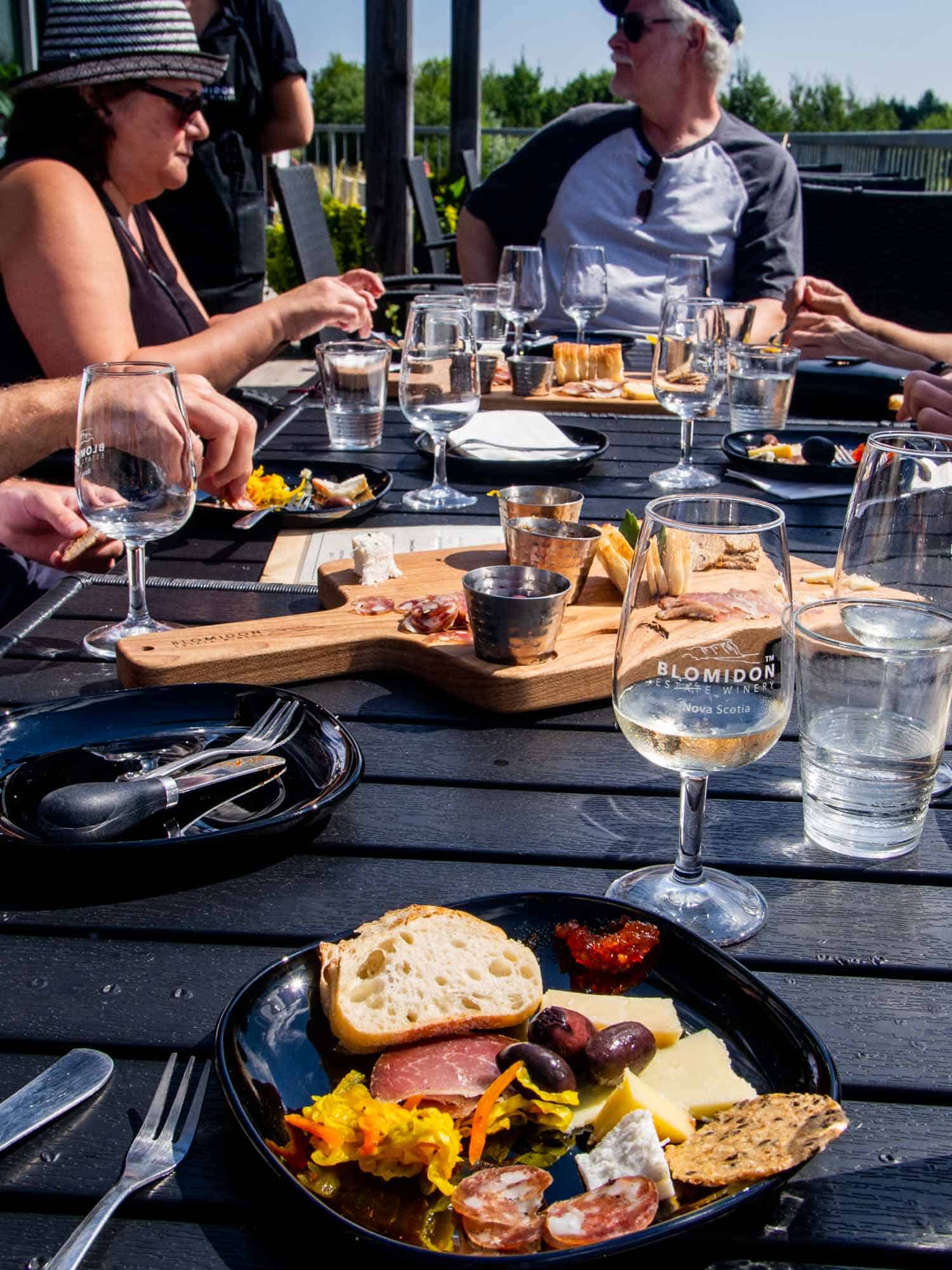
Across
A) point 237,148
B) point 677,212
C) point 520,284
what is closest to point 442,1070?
point 520,284

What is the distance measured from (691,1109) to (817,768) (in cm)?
44

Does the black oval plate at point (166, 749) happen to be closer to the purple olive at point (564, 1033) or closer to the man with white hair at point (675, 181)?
the purple olive at point (564, 1033)

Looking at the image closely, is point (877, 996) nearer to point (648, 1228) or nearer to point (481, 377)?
point (648, 1228)

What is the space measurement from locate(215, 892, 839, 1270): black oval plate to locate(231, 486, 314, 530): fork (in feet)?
3.92

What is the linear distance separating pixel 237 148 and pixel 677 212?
5.79 feet

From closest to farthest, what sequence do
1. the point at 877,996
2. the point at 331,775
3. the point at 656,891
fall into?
1. the point at 877,996
2. the point at 656,891
3. the point at 331,775

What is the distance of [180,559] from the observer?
75.4 inches

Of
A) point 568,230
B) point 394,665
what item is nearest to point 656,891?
point 394,665

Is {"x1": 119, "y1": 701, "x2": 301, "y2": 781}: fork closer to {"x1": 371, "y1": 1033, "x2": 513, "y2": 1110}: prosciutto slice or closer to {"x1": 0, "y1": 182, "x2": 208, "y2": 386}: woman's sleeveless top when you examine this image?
{"x1": 371, "y1": 1033, "x2": 513, "y2": 1110}: prosciutto slice

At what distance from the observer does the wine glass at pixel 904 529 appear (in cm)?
126

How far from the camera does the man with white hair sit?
4227 millimetres

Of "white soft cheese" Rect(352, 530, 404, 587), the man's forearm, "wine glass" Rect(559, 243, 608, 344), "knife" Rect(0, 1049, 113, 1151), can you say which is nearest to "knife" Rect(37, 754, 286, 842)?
"knife" Rect(0, 1049, 113, 1151)

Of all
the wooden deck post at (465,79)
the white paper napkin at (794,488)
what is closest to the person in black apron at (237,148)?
the white paper napkin at (794,488)

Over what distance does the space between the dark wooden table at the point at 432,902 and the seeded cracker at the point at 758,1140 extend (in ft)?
0.12
